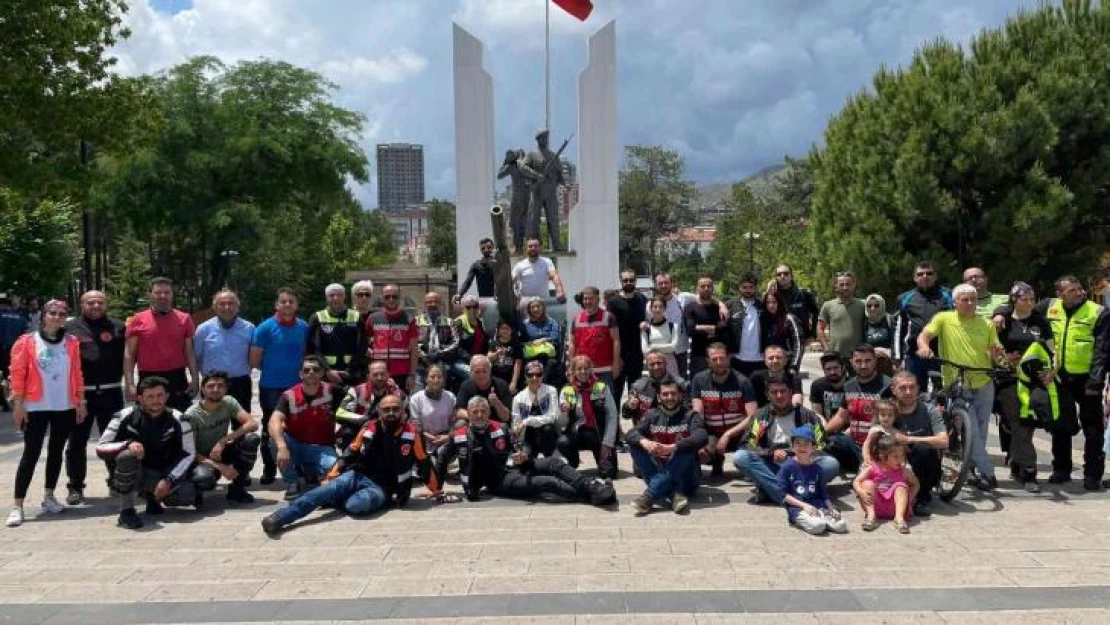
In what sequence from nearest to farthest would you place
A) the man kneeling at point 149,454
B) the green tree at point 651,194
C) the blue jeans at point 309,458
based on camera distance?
the man kneeling at point 149,454 → the blue jeans at point 309,458 → the green tree at point 651,194

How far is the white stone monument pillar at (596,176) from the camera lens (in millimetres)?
18859

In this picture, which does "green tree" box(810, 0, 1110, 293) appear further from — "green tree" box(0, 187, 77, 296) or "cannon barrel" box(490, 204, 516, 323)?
"green tree" box(0, 187, 77, 296)

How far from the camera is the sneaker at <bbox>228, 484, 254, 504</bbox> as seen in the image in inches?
261

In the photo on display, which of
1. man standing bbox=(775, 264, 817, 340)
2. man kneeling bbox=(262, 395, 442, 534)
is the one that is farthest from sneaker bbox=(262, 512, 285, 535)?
man standing bbox=(775, 264, 817, 340)

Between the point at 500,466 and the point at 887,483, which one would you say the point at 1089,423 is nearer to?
the point at 887,483

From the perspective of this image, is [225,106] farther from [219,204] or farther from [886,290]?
[886,290]

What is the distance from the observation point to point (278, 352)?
721 centimetres

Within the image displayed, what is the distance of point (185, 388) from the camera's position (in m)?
6.95

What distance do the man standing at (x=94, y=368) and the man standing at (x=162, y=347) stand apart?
0.10 m

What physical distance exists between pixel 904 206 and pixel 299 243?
29.2 m

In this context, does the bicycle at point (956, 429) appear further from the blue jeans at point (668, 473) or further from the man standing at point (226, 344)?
the man standing at point (226, 344)

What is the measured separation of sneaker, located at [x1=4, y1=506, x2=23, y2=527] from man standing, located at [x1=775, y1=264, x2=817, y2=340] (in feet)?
20.5

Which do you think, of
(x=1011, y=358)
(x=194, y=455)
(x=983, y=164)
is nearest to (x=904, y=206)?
(x=983, y=164)

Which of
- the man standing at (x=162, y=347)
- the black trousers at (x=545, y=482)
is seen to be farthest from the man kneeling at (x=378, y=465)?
the man standing at (x=162, y=347)
